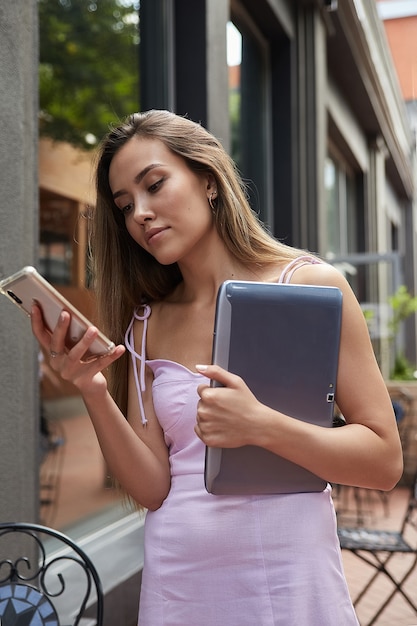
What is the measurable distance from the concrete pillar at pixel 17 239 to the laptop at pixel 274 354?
1197 mm

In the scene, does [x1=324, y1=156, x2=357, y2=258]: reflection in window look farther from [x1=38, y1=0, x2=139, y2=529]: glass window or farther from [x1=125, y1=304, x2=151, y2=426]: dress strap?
[x1=125, y1=304, x2=151, y2=426]: dress strap

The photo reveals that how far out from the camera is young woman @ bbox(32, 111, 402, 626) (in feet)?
4.94

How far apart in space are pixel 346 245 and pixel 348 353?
1017 centimetres

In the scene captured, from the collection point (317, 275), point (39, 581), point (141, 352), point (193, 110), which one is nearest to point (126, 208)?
point (141, 352)

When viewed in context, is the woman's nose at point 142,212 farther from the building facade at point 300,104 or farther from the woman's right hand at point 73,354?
the building facade at point 300,104

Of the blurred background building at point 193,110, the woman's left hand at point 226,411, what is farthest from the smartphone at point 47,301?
the blurred background building at point 193,110

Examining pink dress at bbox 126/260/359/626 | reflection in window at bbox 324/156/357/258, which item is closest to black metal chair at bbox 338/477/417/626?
pink dress at bbox 126/260/359/626

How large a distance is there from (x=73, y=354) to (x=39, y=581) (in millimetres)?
1800

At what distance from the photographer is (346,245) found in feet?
37.9

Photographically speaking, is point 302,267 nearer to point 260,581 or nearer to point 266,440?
point 266,440

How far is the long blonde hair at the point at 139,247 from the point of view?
5.79ft

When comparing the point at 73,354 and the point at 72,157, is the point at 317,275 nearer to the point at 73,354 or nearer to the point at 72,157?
the point at 73,354

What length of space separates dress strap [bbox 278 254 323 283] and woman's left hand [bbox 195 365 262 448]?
322 millimetres

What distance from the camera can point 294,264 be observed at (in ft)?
5.59
